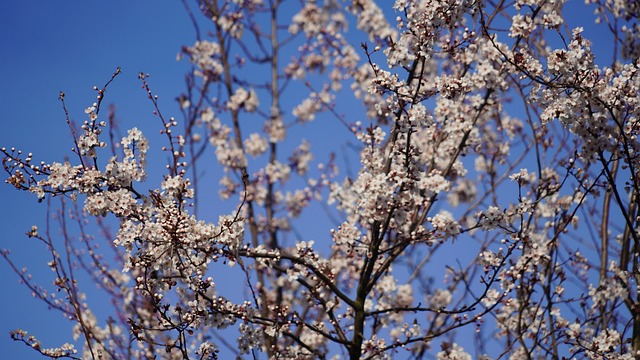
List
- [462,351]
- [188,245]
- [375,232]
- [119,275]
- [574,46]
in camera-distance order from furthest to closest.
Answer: [119,275] → [462,351] → [375,232] → [574,46] → [188,245]

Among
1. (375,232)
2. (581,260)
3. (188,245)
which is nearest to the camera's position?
(188,245)

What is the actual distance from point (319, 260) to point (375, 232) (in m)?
0.46

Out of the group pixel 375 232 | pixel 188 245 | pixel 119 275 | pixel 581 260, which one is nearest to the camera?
pixel 188 245

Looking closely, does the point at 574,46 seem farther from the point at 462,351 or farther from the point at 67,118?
the point at 67,118

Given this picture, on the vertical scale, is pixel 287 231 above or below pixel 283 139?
below

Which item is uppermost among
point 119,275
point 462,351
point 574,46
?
point 119,275

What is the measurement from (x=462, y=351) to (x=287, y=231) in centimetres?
490

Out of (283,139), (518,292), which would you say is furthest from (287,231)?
(518,292)

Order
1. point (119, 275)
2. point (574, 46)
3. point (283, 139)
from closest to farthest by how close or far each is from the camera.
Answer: point (574, 46), point (119, 275), point (283, 139)

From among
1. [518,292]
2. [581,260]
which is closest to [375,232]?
[518,292]

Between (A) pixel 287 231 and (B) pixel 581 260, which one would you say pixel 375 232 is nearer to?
(B) pixel 581 260

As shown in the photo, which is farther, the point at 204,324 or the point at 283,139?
the point at 283,139

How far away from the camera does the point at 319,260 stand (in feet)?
16.2

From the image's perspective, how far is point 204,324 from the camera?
4.59 metres
